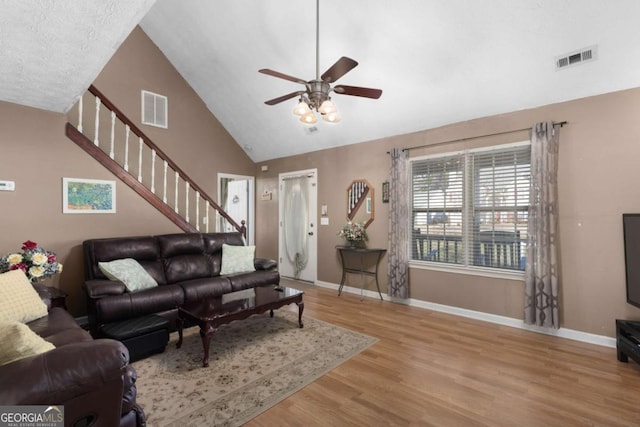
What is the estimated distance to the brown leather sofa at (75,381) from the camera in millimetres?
1088

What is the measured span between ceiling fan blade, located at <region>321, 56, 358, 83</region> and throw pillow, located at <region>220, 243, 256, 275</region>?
284 centimetres

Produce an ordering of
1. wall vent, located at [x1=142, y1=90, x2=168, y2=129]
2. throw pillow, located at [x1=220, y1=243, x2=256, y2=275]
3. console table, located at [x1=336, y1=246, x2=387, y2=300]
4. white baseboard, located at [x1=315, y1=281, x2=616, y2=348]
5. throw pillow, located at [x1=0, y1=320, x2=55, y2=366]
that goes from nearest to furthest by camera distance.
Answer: throw pillow, located at [x1=0, y1=320, x2=55, y2=366] → white baseboard, located at [x1=315, y1=281, x2=616, y2=348] → throw pillow, located at [x1=220, y1=243, x2=256, y2=275] → console table, located at [x1=336, y1=246, x2=387, y2=300] → wall vent, located at [x1=142, y1=90, x2=168, y2=129]

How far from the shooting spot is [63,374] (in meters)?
1.17

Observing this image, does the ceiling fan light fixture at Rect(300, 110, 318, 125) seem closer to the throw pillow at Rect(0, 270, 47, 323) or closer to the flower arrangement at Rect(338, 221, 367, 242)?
the flower arrangement at Rect(338, 221, 367, 242)

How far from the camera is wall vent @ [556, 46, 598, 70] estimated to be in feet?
9.46

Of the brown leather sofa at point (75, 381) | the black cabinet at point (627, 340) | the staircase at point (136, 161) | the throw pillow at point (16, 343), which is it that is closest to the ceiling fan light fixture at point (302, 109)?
the brown leather sofa at point (75, 381)

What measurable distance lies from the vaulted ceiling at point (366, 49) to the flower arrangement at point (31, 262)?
63.1 inches

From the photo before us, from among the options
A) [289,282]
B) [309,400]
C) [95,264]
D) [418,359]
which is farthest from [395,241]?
[95,264]

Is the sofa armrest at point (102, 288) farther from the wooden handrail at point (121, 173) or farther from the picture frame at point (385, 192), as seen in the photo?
the picture frame at point (385, 192)

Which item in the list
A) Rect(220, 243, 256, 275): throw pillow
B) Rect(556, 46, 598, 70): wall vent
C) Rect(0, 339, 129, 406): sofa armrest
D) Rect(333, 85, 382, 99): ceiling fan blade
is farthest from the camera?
Rect(220, 243, 256, 275): throw pillow

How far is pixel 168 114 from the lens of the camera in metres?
5.55

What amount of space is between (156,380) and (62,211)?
8.21 ft

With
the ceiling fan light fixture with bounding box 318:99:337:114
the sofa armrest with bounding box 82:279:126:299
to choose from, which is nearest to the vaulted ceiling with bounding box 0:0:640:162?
the ceiling fan light fixture with bounding box 318:99:337:114

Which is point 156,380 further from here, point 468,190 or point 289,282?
point 468,190
